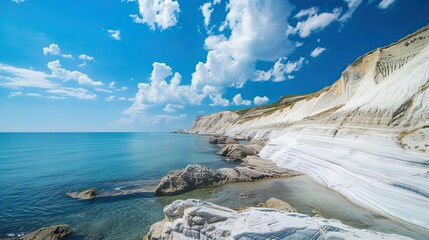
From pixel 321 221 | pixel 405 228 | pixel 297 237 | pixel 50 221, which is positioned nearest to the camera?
pixel 297 237

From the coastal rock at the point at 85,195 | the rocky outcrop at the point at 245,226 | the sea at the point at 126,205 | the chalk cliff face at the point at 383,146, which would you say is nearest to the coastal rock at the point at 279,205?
the sea at the point at 126,205

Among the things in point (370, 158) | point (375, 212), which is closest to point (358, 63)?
point (370, 158)

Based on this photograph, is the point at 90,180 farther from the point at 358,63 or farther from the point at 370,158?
the point at 358,63

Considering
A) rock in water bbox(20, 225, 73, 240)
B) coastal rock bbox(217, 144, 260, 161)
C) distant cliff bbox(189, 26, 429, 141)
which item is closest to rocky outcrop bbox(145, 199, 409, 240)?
rock in water bbox(20, 225, 73, 240)

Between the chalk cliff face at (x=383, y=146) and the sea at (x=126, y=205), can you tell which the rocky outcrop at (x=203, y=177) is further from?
Result: the chalk cliff face at (x=383, y=146)

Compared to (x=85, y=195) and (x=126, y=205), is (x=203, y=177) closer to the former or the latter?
(x=126, y=205)

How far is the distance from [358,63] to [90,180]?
130ft

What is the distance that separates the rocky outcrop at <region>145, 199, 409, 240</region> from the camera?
592 centimetres

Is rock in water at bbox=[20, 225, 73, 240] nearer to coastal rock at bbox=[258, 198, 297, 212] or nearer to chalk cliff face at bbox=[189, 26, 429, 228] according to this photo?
coastal rock at bbox=[258, 198, 297, 212]

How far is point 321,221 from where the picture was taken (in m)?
6.37

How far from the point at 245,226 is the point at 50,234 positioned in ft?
31.2

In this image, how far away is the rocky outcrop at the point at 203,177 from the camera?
15.8 metres

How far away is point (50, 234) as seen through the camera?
375 inches

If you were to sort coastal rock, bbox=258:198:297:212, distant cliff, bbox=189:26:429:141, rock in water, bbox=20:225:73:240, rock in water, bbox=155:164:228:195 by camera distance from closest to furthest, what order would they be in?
rock in water, bbox=20:225:73:240, coastal rock, bbox=258:198:297:212, distant cliff, bbox=189:26:429:141, rock in water, bbox=155:164:228:195
